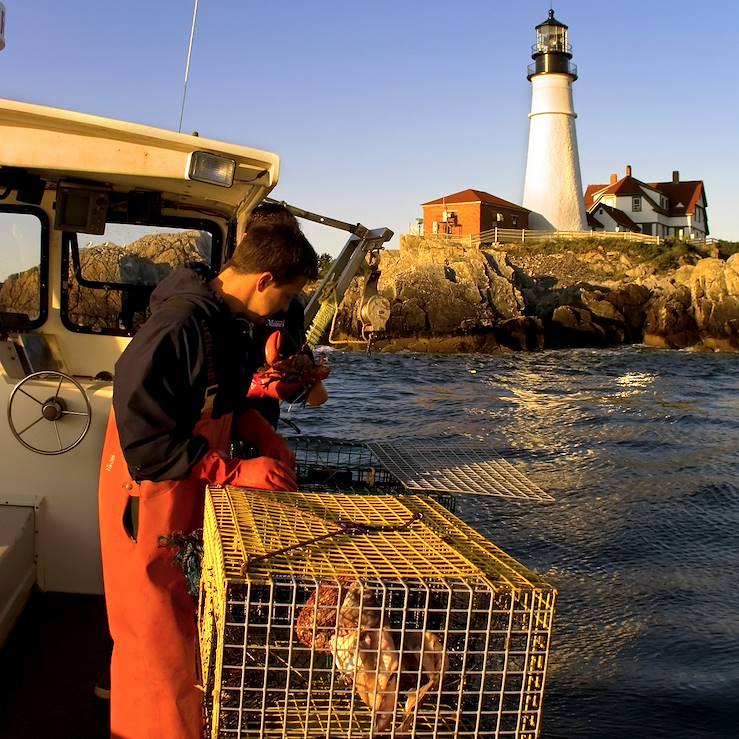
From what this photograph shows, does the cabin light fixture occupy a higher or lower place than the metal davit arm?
higher

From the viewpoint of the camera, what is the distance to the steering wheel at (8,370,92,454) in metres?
4.25

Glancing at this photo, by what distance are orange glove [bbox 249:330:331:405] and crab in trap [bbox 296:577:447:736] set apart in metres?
1.60

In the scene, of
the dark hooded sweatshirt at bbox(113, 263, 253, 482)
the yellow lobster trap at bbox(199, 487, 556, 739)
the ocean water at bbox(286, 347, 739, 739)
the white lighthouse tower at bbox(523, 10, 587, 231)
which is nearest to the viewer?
the yellow lobster trap at bbox(199, 487, 556, 739)

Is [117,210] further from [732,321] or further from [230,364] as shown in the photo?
[732,321]

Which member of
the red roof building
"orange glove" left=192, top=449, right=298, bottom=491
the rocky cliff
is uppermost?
the red roof building

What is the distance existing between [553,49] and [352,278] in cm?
6741

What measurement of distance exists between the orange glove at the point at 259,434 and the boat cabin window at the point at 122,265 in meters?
2.08

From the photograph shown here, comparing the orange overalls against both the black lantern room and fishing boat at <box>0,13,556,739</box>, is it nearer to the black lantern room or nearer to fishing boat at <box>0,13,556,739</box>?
fishing boat at <box>0,13,556,739</box>

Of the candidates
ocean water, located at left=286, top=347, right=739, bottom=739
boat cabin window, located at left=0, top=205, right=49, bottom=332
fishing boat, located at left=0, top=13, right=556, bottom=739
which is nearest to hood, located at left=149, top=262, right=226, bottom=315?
fishing boat, located at left=0, top=13, right=556, bottom=739

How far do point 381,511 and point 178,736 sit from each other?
38.0 inches

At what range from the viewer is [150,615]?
9.07 feet

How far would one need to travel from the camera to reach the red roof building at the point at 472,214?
6281 centimetres

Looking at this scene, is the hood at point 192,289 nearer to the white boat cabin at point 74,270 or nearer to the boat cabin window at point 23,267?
the white boat cabin at point 74,270

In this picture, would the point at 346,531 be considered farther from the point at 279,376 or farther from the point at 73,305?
the point at 73,305
